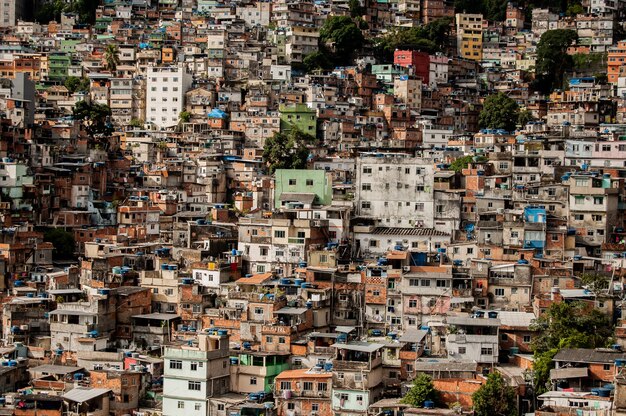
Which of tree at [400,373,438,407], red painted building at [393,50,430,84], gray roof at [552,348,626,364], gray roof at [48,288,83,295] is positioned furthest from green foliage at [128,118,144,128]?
gray roof at [552,348,626,364]

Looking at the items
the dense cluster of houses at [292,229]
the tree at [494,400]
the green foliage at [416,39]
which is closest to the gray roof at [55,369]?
the dense cluster of houses at [292,229]

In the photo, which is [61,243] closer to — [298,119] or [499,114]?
[298,119]

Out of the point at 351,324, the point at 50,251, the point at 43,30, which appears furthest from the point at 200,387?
the point at 43,30

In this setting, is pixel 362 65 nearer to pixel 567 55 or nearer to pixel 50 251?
pixel 567 55

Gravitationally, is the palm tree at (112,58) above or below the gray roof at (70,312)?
above

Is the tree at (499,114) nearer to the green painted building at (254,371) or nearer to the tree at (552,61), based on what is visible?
the tree at (552,61)

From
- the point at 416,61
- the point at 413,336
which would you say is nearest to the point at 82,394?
the point at 413,336
